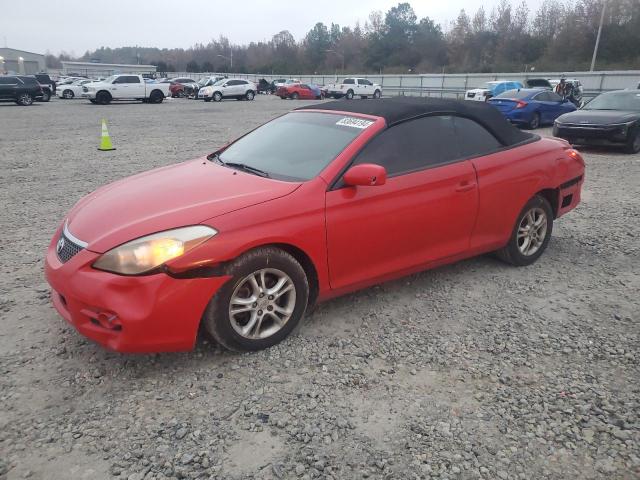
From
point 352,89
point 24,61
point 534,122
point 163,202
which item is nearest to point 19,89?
point 352,89

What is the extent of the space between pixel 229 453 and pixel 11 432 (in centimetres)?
114

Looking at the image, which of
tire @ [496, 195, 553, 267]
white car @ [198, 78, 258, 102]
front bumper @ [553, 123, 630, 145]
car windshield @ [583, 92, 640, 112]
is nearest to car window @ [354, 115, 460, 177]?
tire @ [496, 195, 553, 267]

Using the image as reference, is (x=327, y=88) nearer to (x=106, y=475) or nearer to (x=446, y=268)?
(x=446, y=268)

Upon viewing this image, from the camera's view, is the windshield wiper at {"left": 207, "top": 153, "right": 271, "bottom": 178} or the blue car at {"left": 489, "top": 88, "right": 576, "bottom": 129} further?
the blue car at {"left": 489, "top": 88, "right": 576, "bottom": 129}

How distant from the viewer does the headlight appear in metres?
2.78

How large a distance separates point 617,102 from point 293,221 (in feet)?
39.9

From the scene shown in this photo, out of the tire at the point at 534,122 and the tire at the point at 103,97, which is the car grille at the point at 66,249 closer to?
the tire at the point at 534,122

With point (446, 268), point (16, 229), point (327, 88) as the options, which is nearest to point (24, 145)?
point (16, 229)

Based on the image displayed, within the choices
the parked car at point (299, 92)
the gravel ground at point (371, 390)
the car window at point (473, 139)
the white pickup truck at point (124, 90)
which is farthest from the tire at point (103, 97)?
the car window at point (473, 139)

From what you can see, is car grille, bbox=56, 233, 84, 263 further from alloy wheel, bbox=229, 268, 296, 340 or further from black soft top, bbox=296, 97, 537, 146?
black soft top, bbox=296, 97, 537, 146

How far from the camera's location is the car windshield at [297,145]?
3568 millimetres

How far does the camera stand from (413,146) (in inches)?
153

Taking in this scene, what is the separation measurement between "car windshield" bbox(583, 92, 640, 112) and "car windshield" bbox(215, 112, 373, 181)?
10.7 m

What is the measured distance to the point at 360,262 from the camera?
3.54 metres
